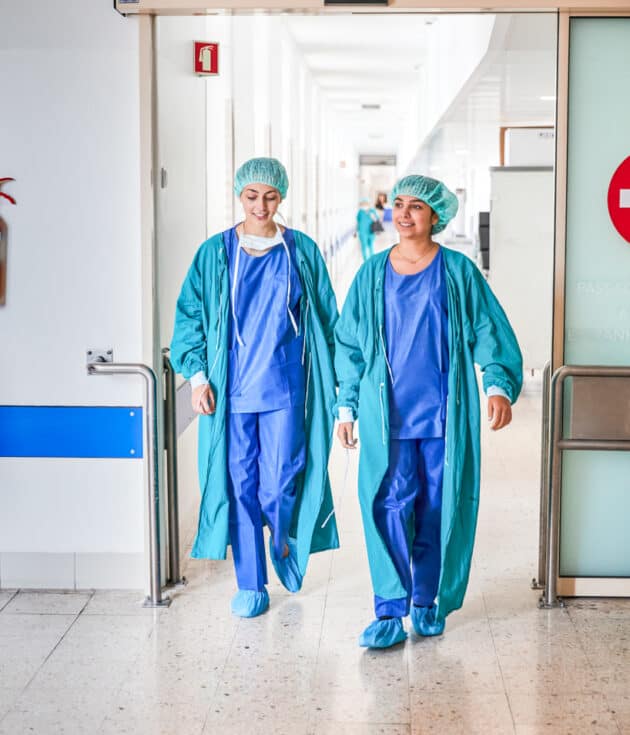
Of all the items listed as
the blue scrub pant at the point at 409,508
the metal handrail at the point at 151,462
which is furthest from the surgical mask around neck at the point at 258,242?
the blue scrub pant at the point at 409,508

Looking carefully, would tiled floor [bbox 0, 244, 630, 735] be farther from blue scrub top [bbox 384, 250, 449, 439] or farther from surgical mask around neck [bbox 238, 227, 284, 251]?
surgical mask around neck [bbox 238, 227, 284, 251]

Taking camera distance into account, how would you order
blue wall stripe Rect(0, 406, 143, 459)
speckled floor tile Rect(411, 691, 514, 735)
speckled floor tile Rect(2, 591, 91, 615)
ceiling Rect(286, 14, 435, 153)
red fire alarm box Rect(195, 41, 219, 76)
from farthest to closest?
ceiling Rect(286, 14, 435, 153)
red fire alarm box Rect(195, 41, 219, 76)
blue wall stripe Rect(0, 406, 143, 459)
speckled floor tile Rect(2, 591, 91, 615)
speckled floor tile Rect(411, 691, 514, 735)

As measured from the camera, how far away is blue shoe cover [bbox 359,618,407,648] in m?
3.38

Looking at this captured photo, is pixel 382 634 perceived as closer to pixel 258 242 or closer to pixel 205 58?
pixel 258 242

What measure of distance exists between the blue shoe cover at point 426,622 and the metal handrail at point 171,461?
37.5 inches

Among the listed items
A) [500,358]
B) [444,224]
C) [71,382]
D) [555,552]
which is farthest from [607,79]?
[71,382]

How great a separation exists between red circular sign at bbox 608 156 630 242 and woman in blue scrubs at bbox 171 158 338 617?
1.01 meters

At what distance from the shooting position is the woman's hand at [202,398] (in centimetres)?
361

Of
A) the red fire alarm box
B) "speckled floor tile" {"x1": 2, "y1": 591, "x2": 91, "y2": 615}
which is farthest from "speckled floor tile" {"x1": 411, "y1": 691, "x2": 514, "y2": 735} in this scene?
the red fire alarm box

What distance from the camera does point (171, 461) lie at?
12.9 feet

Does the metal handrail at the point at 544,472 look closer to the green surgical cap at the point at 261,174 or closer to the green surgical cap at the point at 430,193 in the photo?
the green surgical cap at the point at 430,193

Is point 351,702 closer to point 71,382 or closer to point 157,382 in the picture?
point 157,382

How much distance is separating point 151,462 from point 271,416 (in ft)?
1.48

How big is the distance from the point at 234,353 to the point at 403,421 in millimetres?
669
